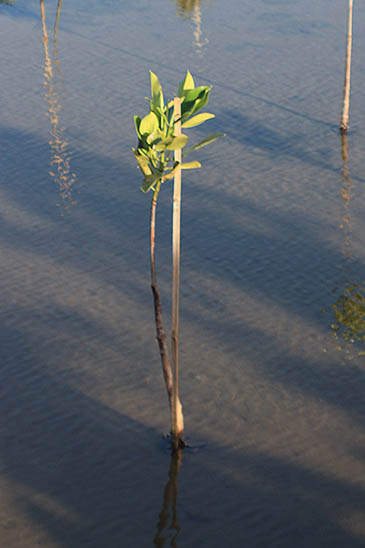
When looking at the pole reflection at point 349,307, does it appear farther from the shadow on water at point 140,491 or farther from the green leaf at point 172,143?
the green leaf at point 172,143

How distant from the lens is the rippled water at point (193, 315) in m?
15.7

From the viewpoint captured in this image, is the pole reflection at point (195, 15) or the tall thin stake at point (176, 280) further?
the pole reflection at point (195, 15)

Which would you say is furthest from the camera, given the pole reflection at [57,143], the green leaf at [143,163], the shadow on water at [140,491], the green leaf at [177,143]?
the pole reflection at [57,143]

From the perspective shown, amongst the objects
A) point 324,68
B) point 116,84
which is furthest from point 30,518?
point 324,68

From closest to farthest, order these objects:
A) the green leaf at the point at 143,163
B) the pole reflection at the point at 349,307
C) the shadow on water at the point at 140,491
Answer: the green leaf at the point at 143,163 → the shadow on water at the point at 140,491 → the pole reflection at the point at 349,307

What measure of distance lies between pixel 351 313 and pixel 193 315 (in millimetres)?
4524

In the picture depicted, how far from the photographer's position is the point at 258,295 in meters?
23.1

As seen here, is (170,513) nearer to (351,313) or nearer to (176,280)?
(176,280)

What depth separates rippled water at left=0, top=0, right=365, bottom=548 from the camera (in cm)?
1572

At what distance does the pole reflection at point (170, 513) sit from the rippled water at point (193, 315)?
4cm

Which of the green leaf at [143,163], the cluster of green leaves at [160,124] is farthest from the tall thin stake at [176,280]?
the green leaf at [143,163]

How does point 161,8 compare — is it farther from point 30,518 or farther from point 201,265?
point 30,518

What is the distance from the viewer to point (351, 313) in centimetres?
2223

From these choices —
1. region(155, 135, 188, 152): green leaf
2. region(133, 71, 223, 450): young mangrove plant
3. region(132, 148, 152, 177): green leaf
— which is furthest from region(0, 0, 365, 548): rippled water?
region(155, 135, 188, 152): green leaf
